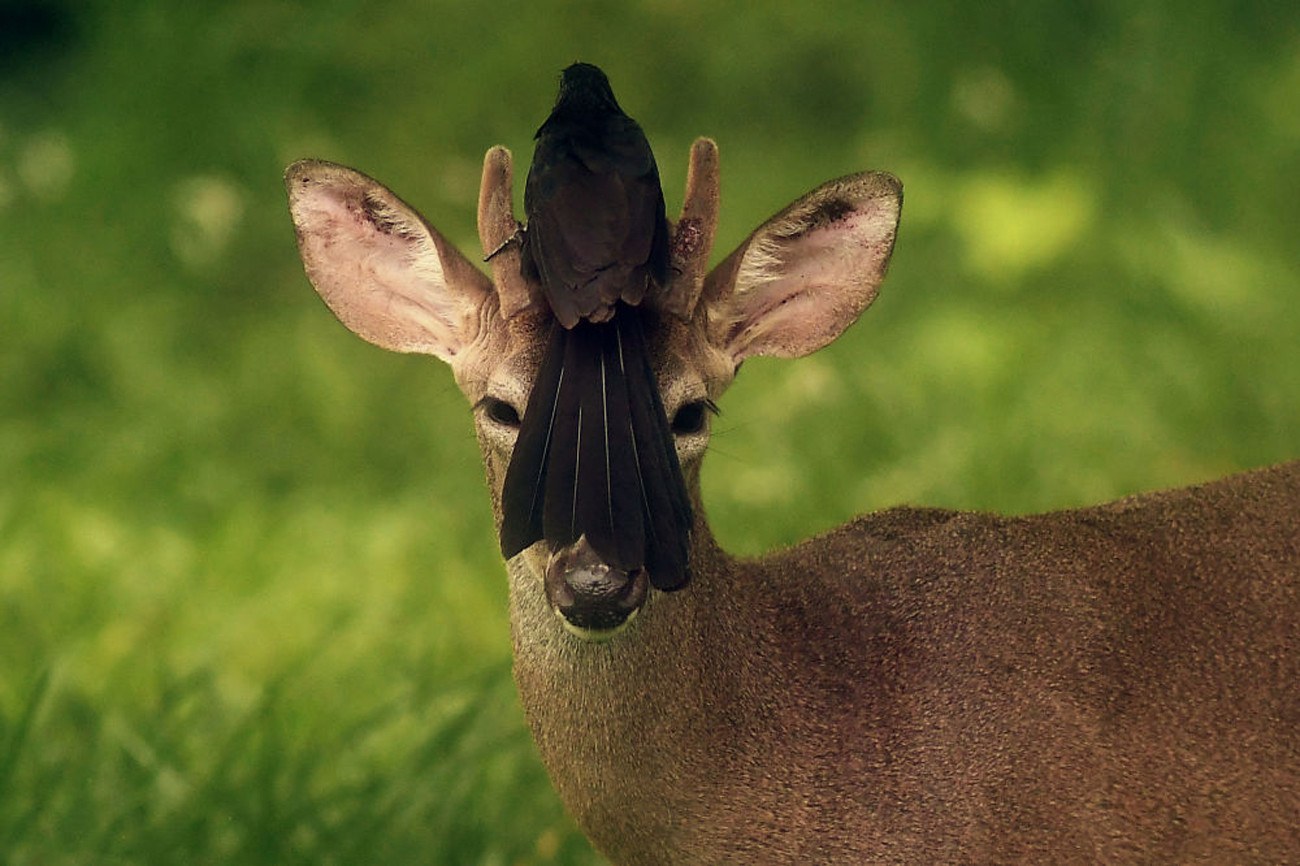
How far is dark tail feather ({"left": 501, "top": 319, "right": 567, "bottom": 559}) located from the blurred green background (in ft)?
6.01

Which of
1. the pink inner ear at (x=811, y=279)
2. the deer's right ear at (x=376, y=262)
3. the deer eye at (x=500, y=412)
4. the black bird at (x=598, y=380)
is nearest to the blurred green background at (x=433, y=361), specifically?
the deer's right ear at (x=376, y=262)

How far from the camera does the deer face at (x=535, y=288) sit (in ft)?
8.43

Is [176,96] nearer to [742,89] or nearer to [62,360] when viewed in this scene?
[62,360]

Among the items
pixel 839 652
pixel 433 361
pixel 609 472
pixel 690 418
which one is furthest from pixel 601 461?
pixel 433 361

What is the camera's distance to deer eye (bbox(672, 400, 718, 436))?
2.56m

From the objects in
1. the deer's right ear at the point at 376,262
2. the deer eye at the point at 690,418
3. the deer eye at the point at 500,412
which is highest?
the deer's right ear at the point at 376,262

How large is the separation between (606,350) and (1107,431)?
3223mm

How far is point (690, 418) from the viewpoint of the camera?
2.58m

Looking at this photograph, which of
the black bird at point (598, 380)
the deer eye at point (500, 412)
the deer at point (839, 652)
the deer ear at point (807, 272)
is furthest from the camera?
the deer ear at point (807, 272)

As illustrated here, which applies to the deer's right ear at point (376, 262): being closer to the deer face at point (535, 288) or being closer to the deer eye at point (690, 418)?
the deer face at point (535, 288)

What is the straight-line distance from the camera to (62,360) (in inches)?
217

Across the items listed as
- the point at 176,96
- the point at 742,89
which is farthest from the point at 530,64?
the point at 176,96

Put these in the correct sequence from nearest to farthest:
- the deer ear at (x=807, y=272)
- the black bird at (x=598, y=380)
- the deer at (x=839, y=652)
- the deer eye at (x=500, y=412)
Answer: the black bird at (x=598, y=380) < the deer eye at (x=500, y=412) < the deer at (x=839, y=652) < the deer ear at (x=807, y=272)

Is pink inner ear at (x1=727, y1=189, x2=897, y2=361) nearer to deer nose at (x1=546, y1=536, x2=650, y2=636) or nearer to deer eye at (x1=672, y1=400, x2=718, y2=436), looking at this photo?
deer eye at (x1=672, y1=400, x2=718, y2=436)
